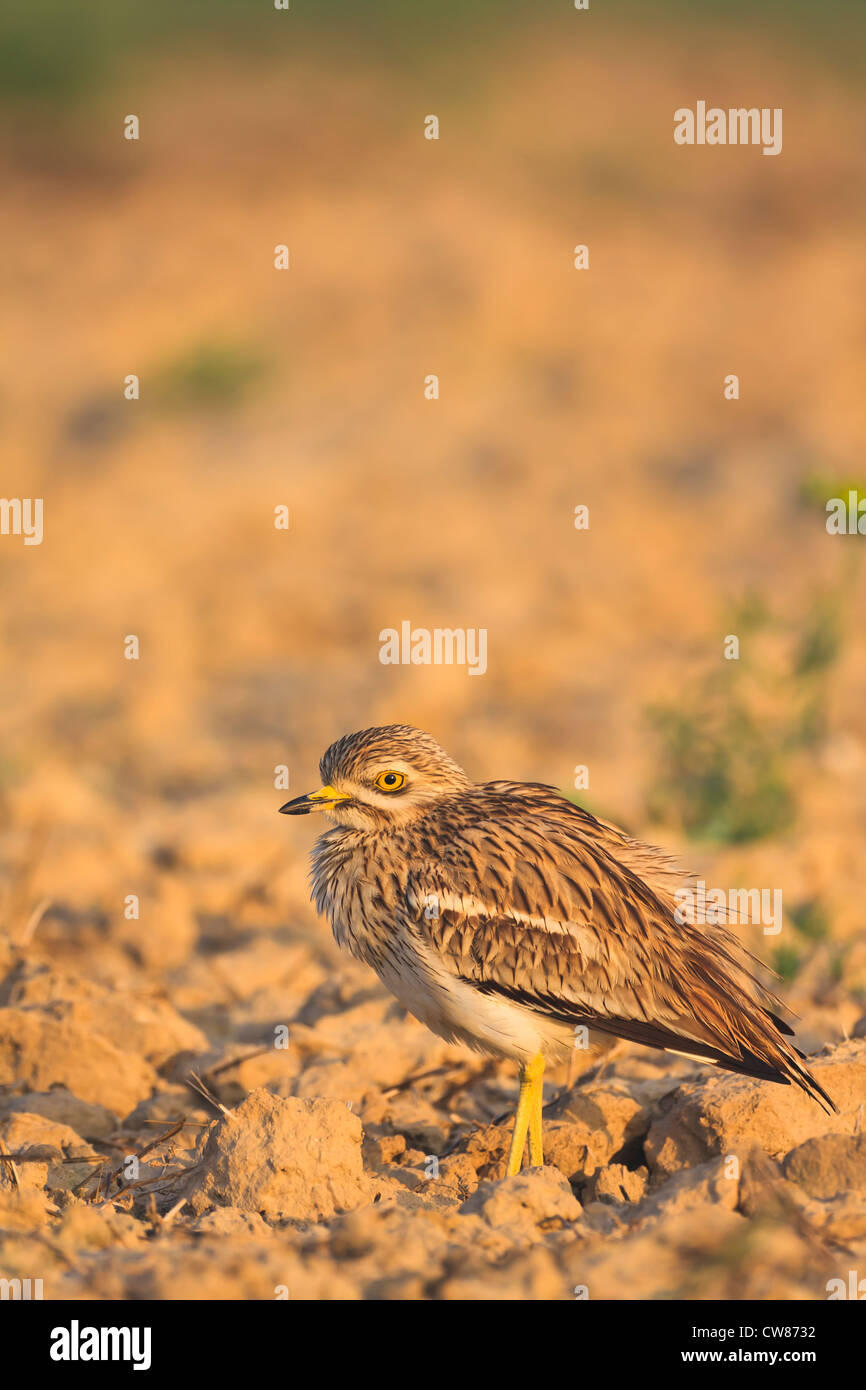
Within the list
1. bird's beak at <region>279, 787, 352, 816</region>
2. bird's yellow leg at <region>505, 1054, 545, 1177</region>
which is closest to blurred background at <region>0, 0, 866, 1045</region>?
bird's beak at <region>279, 787, 352, 816</region>

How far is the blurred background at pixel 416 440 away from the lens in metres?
7.01

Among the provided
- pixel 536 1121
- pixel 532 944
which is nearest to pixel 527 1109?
pixel 536 1121

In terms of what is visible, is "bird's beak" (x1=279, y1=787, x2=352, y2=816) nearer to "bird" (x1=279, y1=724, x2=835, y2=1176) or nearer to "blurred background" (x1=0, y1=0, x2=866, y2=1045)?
"bird" (x1=279, y1=724, x2=835, y2=1176)

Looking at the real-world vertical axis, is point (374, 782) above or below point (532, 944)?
above

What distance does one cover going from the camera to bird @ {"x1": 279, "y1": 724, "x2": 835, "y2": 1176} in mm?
4137

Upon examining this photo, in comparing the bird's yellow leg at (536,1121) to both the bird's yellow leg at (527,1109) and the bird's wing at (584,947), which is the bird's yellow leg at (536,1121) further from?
the bird's wing at (584,947)

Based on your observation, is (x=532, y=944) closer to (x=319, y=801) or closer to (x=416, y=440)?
(x=319, y=801)

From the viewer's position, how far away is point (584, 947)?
423cm

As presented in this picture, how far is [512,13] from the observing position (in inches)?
757

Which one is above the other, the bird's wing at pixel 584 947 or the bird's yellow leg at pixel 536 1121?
the bird's wing at pixel 584 947

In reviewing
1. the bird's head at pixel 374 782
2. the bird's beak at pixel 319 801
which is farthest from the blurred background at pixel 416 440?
the bird's beak at pixel 319 801

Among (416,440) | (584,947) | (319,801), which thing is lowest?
(584,947)

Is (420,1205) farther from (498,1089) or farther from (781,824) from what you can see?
(781,824)

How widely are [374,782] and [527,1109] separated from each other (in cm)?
103
